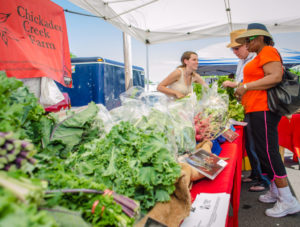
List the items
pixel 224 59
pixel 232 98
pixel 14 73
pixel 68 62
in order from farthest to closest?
pixel 224 59 → pixel 232 98 → pixel 68 62 → pixel 14 73

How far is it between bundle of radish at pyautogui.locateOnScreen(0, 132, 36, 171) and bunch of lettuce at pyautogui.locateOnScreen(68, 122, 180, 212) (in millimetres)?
399

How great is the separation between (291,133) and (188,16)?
11.8 feet

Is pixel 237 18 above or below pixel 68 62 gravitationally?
above

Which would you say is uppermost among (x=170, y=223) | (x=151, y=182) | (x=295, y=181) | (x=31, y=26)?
(x=31, y=26)

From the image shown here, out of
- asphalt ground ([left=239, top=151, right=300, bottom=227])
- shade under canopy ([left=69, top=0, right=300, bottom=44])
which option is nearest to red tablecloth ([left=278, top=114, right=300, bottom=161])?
asphalt ground ([left=239, top=151, right=300, bottom=227])

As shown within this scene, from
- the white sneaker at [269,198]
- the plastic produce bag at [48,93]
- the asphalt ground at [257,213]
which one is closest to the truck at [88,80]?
the plastic produce bag at [48,93]

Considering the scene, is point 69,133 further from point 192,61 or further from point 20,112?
point 192,61

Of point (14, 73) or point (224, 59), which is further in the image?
point (224, 59)

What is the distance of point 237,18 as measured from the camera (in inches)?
211

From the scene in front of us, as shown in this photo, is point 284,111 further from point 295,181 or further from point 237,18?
point 237,18

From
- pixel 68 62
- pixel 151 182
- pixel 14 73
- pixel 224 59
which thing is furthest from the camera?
pixel 224 59

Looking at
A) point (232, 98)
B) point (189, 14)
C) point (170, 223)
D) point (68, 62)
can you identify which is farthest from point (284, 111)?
point (189, 14)

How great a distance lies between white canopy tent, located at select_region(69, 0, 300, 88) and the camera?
14.3 ft

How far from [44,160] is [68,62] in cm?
272
